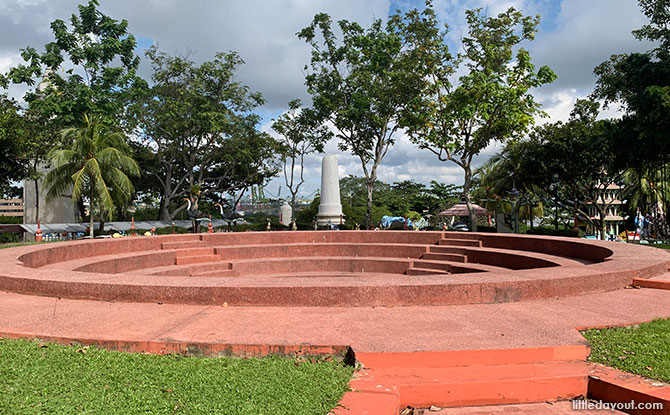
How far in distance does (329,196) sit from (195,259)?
13.0 m

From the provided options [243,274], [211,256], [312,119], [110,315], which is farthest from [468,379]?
[312,119]

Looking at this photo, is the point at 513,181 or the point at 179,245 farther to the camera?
the point at 513,181

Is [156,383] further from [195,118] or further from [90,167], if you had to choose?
[195,118]

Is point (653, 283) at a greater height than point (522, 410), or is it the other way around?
point (653, 283)

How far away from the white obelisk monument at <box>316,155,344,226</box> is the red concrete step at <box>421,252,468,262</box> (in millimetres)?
11179

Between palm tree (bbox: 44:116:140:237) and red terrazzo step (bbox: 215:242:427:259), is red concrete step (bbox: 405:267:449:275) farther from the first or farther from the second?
palm tree (bbox: 44:116:140:237)

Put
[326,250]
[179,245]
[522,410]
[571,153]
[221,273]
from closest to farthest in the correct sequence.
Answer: [522,410]
[221,273]
[179,245]
[326,250]
[571,153]

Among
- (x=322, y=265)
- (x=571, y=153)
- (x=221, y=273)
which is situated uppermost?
(x=571, y=153)

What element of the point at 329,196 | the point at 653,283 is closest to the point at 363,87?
the point at 329,196

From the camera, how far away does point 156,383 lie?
3225 millimetres

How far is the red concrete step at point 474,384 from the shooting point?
3.46 m

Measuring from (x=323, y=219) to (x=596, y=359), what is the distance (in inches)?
835

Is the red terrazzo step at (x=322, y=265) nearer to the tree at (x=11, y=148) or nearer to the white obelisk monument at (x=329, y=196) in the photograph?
the white obelisk monument at (x=329, y=196)

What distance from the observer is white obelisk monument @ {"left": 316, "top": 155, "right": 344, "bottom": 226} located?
24781 mm
